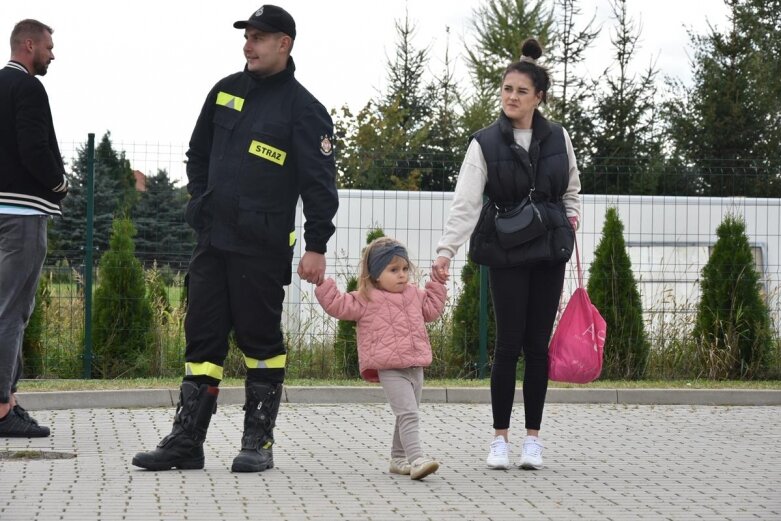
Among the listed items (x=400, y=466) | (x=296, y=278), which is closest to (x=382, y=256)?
(x=400, y=466)

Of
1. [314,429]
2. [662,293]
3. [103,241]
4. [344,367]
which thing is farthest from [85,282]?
[662,293]

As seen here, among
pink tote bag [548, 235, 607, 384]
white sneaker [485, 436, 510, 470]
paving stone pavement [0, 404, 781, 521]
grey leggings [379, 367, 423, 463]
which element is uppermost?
pink tote bag [548, 235, 607, 384]

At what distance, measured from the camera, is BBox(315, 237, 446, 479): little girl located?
6340 mm

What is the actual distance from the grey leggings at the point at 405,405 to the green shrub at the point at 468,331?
5975mm

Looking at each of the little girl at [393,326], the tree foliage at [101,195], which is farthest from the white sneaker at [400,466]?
the tree foliage at [101,195]

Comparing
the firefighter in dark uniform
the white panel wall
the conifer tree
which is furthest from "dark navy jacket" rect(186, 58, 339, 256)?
the white panel wall

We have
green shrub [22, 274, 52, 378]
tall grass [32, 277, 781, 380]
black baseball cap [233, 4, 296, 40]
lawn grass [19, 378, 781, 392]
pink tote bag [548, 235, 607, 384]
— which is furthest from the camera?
tall grass [32, 277, 781, 380]

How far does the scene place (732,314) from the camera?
12906 mm

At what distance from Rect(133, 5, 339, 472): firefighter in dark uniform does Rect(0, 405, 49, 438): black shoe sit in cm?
164

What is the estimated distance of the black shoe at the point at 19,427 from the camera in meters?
7.65

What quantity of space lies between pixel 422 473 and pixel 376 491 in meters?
0.31

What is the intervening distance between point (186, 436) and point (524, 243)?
Answer: 1961 millimetres

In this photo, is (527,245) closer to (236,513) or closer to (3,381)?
(236,513)

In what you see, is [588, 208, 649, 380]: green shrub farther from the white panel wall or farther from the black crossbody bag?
the black crossbody bag
